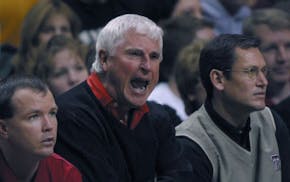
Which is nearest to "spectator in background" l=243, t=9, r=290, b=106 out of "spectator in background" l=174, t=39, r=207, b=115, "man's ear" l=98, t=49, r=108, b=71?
"spectator in background" l=174, t=39, r=207, b=115

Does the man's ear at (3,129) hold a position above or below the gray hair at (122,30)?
below

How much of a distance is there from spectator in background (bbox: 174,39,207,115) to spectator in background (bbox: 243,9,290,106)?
3.24 ft

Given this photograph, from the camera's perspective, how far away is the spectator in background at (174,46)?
23.0ft

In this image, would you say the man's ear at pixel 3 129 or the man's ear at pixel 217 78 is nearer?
the man's ear at pixel 3 129

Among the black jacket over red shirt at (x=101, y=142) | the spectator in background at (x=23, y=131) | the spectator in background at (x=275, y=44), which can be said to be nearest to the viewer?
the spectator in background at (x=23, y=131)

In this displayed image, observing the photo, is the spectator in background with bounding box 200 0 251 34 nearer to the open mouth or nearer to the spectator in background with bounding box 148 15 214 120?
the spectator in background with bounding box 148 15 214 120

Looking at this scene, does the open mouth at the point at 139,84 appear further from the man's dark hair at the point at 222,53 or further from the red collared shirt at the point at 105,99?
→ the man's dark hair at the point at 222,53

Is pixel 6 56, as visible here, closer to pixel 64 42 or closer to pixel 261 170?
pixel 64 42

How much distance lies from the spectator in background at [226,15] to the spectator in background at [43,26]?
1.54 meters

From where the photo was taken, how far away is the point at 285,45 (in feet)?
25.0

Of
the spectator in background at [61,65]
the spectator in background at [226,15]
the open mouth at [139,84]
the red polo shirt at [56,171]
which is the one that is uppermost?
the spectator in background at [226,15]

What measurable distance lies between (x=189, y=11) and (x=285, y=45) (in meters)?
1.10

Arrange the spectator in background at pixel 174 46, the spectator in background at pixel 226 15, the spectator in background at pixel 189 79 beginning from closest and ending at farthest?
the spectator in background at pixel 189 79
the spectator in background at pixel 174 46
the spectator in background at pixel 226 15

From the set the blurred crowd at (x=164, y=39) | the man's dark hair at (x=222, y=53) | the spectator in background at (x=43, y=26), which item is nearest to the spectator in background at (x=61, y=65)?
the blurred crowd at (x=164, y=39)
